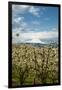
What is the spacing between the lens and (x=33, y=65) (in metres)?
2.99

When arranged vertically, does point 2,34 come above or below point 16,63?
above

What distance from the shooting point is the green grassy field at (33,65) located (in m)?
2.94

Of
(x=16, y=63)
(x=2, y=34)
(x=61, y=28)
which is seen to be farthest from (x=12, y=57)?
(x=61, y=28)

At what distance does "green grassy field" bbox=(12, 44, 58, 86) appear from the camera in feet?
9.64

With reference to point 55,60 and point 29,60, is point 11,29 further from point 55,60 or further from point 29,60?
point 55,60

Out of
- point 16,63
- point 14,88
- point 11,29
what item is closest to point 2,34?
point 11,29

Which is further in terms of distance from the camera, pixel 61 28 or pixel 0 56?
pixel 61 28

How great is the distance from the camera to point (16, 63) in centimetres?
294

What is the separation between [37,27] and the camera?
3.00 meters

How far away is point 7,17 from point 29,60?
57 centimetres

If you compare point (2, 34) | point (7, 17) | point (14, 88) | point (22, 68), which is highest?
point (7, 17)

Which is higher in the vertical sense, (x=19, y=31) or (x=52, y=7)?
(x=52, y=7)

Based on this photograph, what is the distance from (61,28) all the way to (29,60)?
553 millimetres

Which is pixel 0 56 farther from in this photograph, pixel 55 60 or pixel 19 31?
pixel 55 60
